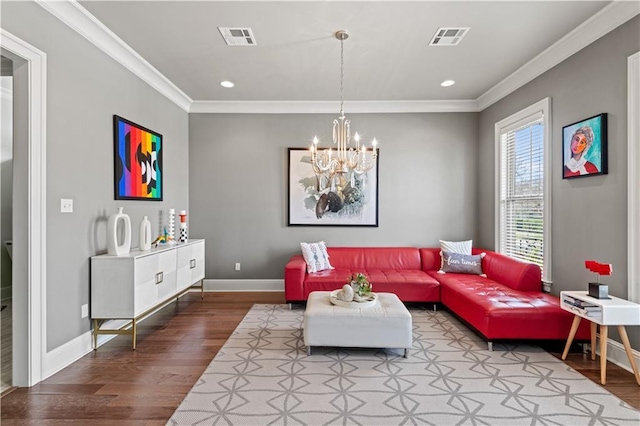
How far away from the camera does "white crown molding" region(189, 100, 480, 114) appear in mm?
5102

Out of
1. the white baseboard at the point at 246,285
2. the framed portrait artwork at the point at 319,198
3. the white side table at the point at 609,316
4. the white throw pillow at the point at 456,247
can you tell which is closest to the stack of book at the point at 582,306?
the white side table at the point at 609,316

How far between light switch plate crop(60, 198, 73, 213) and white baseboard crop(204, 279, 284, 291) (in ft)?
8.87

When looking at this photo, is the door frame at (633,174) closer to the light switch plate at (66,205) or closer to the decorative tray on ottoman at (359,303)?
the decorative tray on ottoman at (359,303)

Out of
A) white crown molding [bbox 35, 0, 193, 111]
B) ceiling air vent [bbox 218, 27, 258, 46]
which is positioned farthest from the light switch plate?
ceiling air vent [bbox 218, 27, 258, 46]

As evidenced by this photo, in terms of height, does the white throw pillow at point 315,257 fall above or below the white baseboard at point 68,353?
above

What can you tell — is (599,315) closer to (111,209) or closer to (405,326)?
(405,326)

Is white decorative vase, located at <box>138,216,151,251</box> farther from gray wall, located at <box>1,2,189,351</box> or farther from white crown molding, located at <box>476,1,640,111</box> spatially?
white crown molding, located at <box>476,1,640,111</box>

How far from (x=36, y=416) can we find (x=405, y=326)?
2.69 meters

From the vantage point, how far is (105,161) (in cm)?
323

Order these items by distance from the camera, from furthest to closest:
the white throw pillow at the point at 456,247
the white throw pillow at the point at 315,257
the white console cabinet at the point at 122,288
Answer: the white throw pillow at the point at 456,247, the white throw pillow at the point at 315,257, the white console cabinet at the point at 122,288

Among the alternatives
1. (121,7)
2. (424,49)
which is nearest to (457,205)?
(424,49)

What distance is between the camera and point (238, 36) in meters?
3.12

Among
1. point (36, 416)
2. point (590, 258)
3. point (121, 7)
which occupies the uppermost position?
point (121, 7)

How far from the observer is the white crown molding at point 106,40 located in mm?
2635
